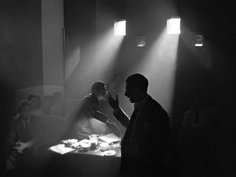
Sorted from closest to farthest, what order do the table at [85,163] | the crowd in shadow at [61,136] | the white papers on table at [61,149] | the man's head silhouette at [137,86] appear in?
the man's head silhouette at [137,86]
the table at [85,163]
the white papers on table at [61,149]
the crowd in shadow at [61,136]

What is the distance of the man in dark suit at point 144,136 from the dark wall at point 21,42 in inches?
95.2

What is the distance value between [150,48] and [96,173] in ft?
14.4

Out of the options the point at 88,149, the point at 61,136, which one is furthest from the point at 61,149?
the point at 61,136

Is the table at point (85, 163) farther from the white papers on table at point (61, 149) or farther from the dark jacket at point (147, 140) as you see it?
the dark jacket at point (147, 140)

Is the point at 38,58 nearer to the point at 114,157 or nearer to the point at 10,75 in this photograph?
the point at 10,75

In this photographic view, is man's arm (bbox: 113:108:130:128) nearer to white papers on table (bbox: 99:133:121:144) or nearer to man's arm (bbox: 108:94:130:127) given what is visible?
man's arm (bbox: 108:94:130:127)

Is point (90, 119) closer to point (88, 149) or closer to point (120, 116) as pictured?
point (88, 149)

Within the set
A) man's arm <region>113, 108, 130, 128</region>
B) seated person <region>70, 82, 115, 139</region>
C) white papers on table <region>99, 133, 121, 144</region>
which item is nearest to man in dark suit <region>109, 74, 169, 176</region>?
man's arm <region>113, 108, 130, 128</region>

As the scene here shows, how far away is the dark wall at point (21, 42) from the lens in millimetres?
4062

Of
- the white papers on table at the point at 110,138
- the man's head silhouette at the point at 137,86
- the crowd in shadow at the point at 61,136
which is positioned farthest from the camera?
the crowd in shadow at the point at 61,136

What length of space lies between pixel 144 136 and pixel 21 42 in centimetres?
307

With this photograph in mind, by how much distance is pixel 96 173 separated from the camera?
3053 millimetres

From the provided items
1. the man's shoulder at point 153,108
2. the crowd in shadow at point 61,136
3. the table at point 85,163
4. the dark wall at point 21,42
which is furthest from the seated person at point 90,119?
the man's shoulder at point 153,108

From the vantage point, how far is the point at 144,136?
90.9 inches
